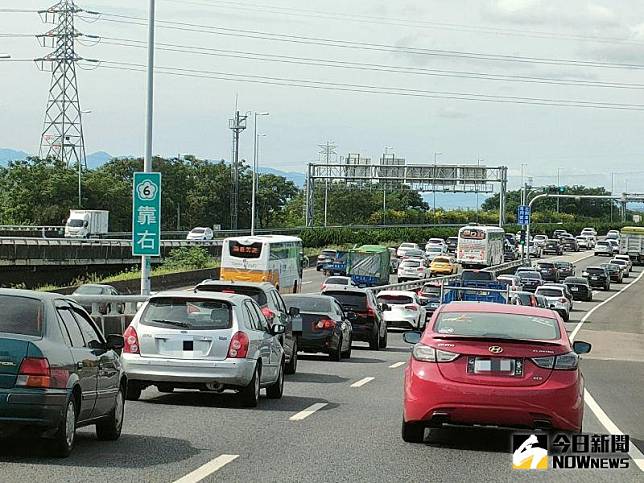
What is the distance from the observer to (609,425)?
15344 mm

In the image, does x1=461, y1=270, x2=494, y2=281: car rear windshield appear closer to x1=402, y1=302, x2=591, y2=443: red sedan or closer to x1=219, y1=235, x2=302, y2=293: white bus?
x1=219, y1=235, x2=302, y2=293: white bus

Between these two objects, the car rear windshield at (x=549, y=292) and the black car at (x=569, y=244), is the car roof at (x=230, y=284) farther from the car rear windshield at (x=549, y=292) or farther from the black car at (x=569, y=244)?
the black car at (x=569, y=244)

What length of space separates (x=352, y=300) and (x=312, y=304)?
5914mm

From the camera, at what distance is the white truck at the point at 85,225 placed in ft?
281

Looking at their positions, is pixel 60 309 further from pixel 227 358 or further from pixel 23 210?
pixel 23 210

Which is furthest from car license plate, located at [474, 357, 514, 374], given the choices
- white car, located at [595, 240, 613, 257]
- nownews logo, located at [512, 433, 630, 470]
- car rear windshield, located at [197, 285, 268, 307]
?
white car, located at [595, 240, 613, 257]

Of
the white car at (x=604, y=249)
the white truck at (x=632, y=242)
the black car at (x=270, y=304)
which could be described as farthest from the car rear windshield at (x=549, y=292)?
the white car at (x=604, y=249)

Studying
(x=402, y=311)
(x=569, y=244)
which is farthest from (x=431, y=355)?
(x=569, y=244)

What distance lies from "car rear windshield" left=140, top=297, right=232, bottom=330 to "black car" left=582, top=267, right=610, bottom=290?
74.0 metres

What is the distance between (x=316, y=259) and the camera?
97.4 meters

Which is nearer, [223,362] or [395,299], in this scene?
[223,362]

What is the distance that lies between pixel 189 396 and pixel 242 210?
113 meters

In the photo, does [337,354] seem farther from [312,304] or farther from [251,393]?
[251,393]

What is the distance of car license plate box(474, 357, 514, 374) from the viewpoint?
12047 mm
